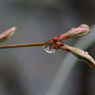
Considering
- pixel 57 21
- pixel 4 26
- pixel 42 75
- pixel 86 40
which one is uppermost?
pixel 57 21

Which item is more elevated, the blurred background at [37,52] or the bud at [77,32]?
the blurred background at [37,52]

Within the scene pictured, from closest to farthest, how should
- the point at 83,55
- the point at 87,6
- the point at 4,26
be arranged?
the point at 83,55, the point at 4,26, the point at 87,6

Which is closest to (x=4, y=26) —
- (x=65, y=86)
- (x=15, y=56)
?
(x=15, y=56)

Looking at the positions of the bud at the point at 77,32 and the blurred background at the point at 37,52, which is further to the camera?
the blurred background at the point at 37,52

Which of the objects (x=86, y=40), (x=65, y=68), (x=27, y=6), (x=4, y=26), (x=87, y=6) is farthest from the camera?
(x=87, y=6)

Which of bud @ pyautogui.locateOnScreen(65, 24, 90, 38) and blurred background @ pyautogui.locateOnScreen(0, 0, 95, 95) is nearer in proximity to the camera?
bud @ pyautogui.locateOnScreen(65, 24, 90, 38)

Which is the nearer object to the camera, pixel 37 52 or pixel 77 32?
pixel 77 32

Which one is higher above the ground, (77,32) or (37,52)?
(37,52)

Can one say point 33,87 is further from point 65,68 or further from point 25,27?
point 25,27
